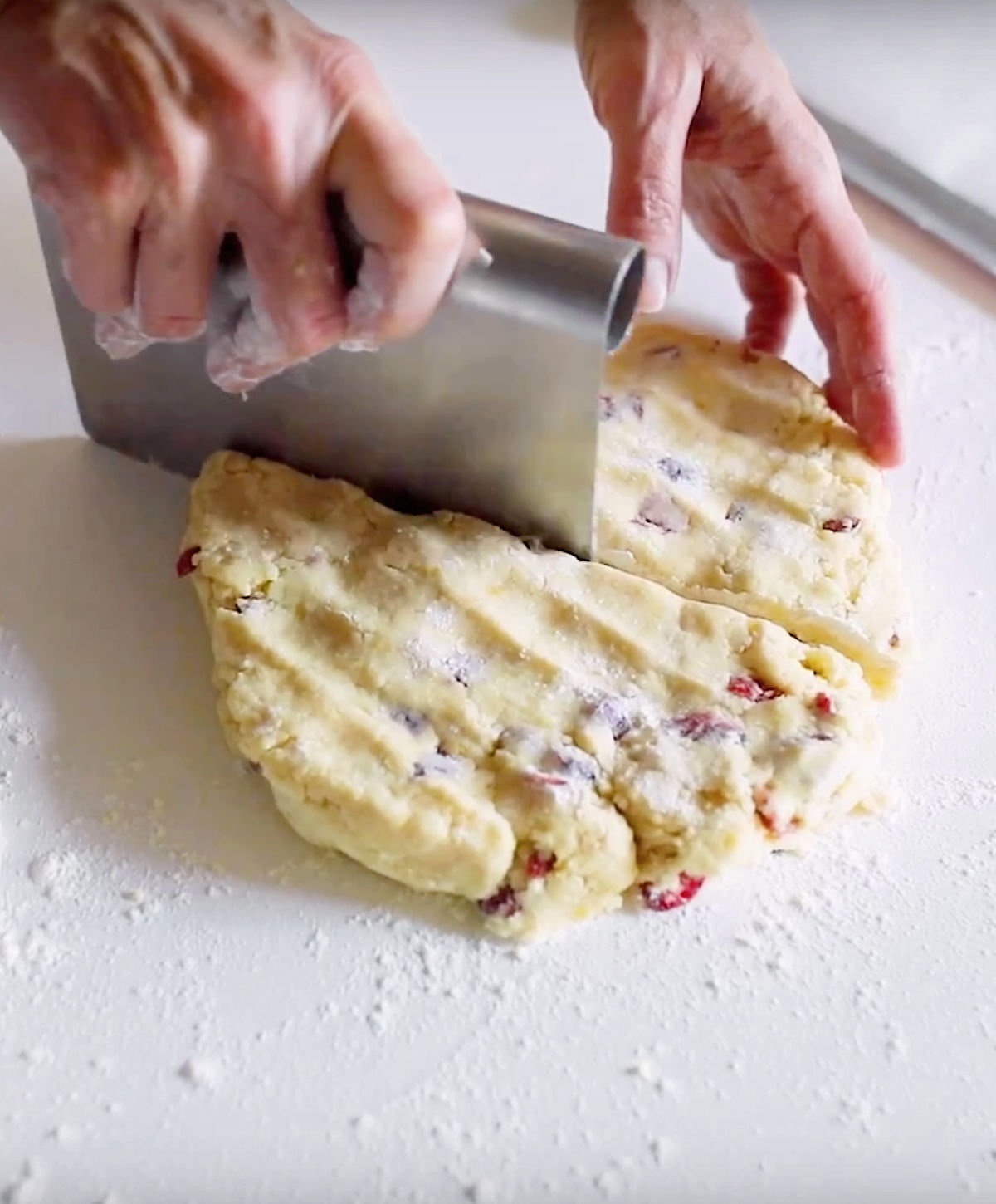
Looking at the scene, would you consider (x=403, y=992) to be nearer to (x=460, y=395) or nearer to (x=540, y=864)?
(x=540, y=864)

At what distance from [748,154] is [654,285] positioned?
1.05ft

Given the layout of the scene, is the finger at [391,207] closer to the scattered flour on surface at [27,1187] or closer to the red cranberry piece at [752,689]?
the red cranberry piece at [752,689]

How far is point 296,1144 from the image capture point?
1019 millimetres

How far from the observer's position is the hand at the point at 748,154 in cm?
146

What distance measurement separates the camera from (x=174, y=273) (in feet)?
3.63

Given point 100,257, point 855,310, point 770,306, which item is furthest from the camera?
point 770,306

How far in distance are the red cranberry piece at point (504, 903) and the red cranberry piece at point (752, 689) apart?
0.87 feet

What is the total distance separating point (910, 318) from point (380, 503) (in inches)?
30.8

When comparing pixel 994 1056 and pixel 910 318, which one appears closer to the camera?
pixel 994 1056

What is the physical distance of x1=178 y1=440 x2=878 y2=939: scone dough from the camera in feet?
3.70

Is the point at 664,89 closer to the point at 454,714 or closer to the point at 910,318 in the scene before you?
the point at 910,318

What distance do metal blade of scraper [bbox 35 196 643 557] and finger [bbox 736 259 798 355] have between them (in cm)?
50

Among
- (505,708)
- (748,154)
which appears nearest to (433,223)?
(505,708)

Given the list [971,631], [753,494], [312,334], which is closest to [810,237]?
[753,494]
